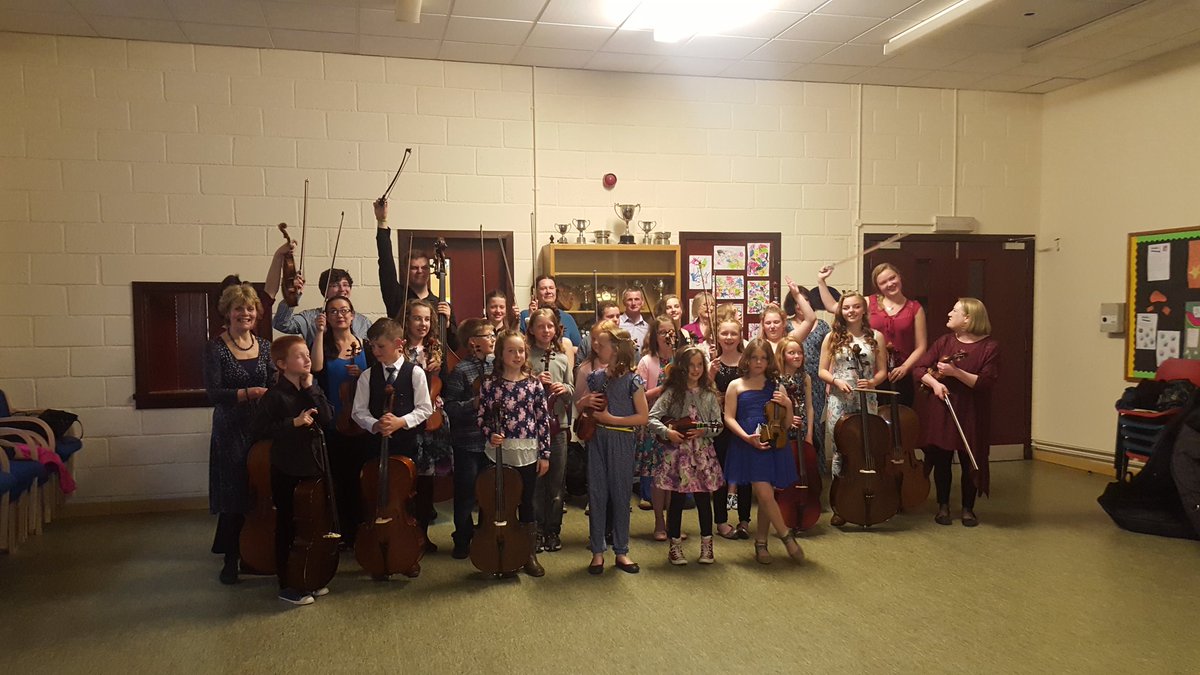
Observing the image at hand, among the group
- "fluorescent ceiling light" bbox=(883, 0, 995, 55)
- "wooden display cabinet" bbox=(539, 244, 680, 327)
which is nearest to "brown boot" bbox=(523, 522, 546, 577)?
"wooden display cabinet" bbox=(539, 244, 680, 327)

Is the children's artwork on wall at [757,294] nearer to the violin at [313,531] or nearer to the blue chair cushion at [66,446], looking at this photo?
the violin at [313,531]

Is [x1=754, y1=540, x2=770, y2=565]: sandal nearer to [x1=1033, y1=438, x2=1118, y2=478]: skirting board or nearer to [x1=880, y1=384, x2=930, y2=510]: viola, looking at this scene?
[x1=880, y1=384, x2=930, y2=510]: viola

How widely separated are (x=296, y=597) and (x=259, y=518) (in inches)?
14.5

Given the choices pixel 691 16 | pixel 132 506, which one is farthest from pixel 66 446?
pixel 691 16

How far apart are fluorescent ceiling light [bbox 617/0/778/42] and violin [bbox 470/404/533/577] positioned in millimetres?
2513

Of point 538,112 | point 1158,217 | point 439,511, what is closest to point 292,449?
point 439,511

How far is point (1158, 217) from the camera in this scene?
5668mm

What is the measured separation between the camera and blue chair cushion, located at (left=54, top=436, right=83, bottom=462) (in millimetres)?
4539

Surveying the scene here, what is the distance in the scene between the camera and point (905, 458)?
442 centimetres

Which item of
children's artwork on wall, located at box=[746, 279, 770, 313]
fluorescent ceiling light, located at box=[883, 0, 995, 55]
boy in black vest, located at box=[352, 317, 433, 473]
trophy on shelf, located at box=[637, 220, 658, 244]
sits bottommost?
boy in black vest, located at box=[352, 317, 433, 473]

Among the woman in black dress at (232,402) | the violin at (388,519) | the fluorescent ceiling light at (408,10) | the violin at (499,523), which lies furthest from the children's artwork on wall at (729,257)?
the woman in black dress at (232,402)

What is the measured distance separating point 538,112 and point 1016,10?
9.89ft

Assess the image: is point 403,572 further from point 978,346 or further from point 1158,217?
point 1158,217

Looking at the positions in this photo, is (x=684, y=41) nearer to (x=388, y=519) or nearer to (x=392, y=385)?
(x=392, y=385)
